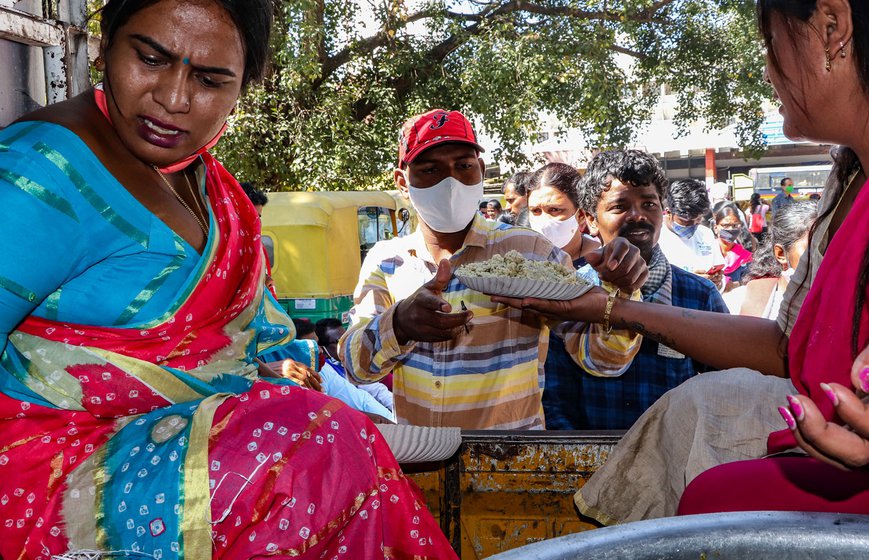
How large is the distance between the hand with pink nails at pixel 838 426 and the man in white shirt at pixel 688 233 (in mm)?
5942

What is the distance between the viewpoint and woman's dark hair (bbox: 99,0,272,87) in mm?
1607

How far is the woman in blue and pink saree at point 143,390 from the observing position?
1.34 meters

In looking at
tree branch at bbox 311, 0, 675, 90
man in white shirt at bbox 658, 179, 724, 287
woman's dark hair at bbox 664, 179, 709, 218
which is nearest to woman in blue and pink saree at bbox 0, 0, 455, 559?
man in white shirt at bbox 658, 179, 724, 287

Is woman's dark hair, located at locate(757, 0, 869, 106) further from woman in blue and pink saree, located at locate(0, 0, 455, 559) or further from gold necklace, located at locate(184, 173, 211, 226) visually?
gold necklace, located at locate(184, 173, 211, 226)

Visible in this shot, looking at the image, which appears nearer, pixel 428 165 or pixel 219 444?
pixel 219 444

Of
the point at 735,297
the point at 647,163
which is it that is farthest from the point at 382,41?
the point at 647,163

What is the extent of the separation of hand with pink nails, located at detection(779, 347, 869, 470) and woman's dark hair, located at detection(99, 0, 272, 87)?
1371 mm

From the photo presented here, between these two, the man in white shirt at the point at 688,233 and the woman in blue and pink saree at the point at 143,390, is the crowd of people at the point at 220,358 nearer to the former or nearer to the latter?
the woman in blue and pink saree at the point at 143,390

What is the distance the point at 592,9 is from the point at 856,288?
11432 mm

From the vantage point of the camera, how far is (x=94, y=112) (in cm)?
158

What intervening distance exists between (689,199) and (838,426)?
248 inches

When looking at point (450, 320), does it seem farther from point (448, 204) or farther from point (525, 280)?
point (448, 204)

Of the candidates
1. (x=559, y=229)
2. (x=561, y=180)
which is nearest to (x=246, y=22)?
(x=559, y=229)

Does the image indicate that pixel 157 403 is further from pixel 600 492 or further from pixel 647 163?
pixel 647 163
